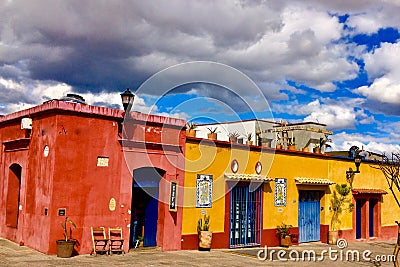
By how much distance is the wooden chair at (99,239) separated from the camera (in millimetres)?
13703

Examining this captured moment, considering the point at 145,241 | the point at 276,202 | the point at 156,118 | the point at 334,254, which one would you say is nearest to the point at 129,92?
the point at 156,118

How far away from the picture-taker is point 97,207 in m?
14.0

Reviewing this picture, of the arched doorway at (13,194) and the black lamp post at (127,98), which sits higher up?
the black lamp post at (127,98)

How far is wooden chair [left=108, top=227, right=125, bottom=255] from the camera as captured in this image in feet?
45.8

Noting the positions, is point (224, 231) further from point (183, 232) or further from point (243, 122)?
point (243, 122)

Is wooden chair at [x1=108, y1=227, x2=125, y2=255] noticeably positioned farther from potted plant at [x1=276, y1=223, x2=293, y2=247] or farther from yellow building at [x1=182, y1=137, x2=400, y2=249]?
potted plant at [x1=276, y1=223, x2=293, y2=247]

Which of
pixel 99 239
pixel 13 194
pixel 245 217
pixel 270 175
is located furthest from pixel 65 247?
pixel 270 175

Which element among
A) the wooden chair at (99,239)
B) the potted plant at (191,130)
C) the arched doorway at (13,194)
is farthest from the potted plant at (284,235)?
the arched doorway at (13,194)

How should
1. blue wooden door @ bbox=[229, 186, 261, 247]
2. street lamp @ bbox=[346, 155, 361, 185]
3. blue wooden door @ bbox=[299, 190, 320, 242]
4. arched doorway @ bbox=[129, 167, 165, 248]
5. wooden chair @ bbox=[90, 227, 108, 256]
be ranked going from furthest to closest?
street lamp @ bbox=[346, 155, 361, 185] → blue wooden door @ bbox=[299, 190, 320, 242] → blue wooden door @ bbox=[229, 186, 261, 247] → arched doorway @ bbox=[129, 167, 165, 248] → wooden chair @ bbox=[90, 227, 108, 256]

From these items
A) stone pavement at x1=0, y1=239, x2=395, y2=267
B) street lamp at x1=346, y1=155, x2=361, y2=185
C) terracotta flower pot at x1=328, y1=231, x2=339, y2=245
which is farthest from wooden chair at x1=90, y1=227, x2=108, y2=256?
street lamp at x1=346, y1=155, x2=361, y2=185

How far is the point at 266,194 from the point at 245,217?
1.43 meters

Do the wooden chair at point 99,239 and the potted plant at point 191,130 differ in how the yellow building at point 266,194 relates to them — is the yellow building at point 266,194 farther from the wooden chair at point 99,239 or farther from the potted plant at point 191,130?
the wooden chair at point 99,239

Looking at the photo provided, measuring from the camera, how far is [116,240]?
46.2ft

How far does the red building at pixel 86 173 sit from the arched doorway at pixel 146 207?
3cm
